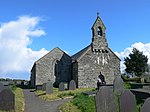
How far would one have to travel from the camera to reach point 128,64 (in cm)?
7100

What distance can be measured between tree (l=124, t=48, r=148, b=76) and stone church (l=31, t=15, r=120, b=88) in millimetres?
24970

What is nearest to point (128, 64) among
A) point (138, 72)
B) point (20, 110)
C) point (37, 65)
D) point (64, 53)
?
point (138, 72)

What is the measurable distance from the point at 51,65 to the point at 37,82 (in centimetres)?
404

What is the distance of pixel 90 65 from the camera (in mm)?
43438

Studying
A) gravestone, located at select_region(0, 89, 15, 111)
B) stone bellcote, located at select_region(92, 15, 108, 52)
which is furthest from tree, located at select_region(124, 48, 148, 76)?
gravestone, located at select_region(0, 89, 15, 111)

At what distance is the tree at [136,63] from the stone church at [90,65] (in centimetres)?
2497

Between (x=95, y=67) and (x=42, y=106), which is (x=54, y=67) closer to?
(x=95, y=67)

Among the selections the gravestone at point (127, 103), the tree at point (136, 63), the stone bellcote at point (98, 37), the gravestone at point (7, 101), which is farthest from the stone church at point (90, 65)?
the gravestone at point (127, 103)

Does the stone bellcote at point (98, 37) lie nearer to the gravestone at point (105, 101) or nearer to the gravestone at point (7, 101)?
the gravestone at point (7, 101)

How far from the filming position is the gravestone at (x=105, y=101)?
13.5 m

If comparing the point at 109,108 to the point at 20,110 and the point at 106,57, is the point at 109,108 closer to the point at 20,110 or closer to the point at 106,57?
the point at 20,110

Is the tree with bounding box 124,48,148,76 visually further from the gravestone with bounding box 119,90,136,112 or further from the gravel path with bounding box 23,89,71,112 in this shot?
the gravestone with bounding box 119,90,136,112

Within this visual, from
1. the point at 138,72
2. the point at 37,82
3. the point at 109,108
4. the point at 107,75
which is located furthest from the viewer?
the point at 138,72

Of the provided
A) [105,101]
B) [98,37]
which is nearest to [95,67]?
[98,37]
